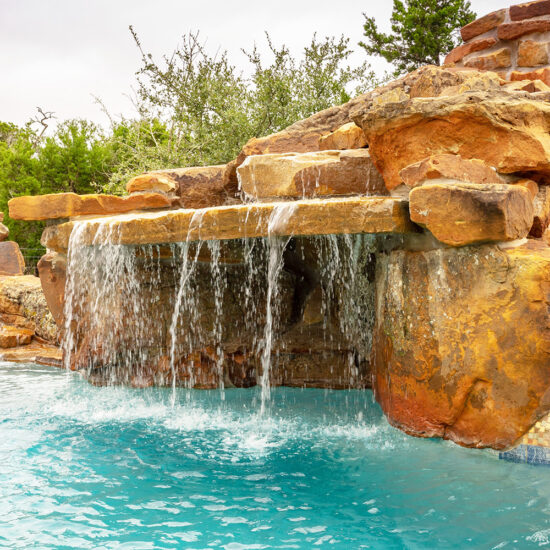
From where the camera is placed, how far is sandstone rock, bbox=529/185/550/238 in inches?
142

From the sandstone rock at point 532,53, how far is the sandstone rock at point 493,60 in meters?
0.12

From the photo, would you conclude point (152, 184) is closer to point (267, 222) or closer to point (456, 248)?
point (267, 222)

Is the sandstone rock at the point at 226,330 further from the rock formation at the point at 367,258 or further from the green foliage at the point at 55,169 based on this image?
the green foliage at the point at 55,169

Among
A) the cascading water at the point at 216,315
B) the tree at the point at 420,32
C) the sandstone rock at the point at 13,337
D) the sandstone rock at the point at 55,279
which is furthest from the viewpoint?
the tree at the point at 420,32

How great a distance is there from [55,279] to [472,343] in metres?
4.38

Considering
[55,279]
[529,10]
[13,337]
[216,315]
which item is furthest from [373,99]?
[13,337]

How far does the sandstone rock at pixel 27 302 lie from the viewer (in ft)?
26.7

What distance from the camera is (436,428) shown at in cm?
344

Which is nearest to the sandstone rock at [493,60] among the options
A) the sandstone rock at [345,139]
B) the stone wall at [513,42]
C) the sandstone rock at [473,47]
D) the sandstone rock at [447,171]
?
the stone wall at [513,42]

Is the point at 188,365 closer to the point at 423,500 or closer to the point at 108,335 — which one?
the point at 108,335

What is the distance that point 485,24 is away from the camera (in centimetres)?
592

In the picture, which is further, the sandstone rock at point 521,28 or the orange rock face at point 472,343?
the sandstone rock at point 521,28

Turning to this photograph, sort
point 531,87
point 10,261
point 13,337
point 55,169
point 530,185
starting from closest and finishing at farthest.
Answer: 1. point 530,185
2. point 531,87
3. point 13,337
4. point 10,261
5. point 55,169

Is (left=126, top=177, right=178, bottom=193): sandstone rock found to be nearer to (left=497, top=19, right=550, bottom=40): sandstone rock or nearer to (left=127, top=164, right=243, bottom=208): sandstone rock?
(left=127, top=164, right=243, bottom=208): sandstone rock
